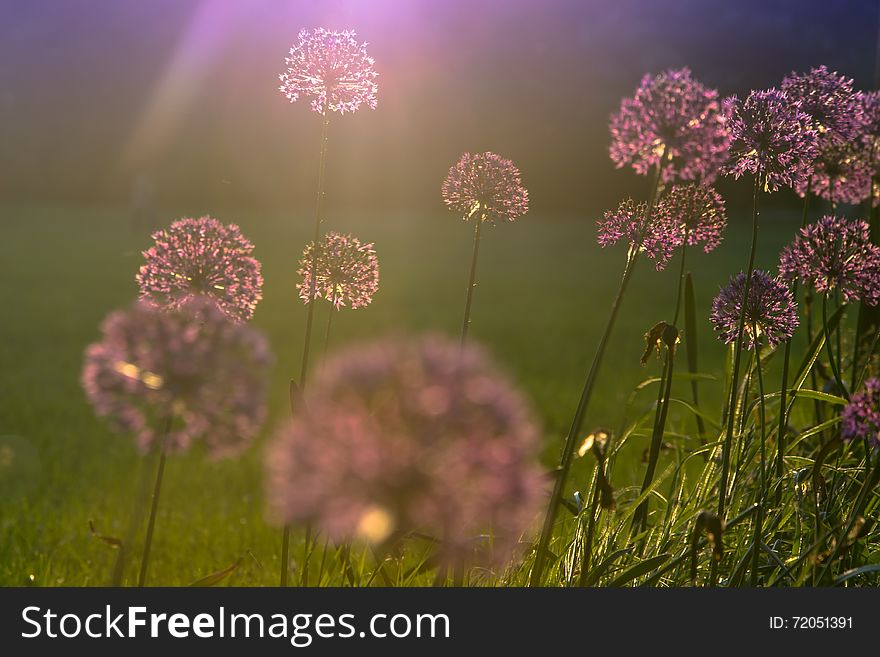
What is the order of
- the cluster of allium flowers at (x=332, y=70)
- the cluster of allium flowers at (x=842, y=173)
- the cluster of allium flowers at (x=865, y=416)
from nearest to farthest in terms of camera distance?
the cluster of allium flowers at (x=865, y=416) → the cluster of allium flowers at (x=332, y=70) → the cluster of allium flowers at (x=842, y=173)

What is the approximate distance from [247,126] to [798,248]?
25.9 meters

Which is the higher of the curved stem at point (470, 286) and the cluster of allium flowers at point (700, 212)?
the cluster of allium flowers at point (700, 212)

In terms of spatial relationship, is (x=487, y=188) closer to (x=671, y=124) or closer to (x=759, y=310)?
(x=671, y=124)

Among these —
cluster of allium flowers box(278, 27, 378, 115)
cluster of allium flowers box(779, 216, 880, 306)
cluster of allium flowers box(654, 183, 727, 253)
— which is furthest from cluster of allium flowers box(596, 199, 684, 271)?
cluster of allium flowers box(278, 27, 378, 115)

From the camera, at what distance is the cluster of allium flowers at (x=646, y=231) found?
7.93ft

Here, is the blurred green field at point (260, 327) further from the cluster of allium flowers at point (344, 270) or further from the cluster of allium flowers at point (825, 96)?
the cluster of allium flowers at point (825, 96)

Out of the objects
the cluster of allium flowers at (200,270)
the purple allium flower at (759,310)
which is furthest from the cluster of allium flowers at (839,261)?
the cluster of allium flowers at (200,270)

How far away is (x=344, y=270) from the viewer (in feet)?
8.54

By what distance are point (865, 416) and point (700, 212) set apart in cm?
93

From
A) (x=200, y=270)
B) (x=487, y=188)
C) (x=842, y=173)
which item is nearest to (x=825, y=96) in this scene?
(x=842, y=173)

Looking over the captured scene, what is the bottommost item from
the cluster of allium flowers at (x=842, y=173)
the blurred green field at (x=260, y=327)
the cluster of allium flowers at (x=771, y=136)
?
the blurred green field at (x=260, y=327)

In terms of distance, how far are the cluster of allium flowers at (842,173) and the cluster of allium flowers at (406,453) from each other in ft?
9.22

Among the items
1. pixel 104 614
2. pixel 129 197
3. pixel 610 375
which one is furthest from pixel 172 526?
pixel 129 197

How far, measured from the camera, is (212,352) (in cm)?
149
